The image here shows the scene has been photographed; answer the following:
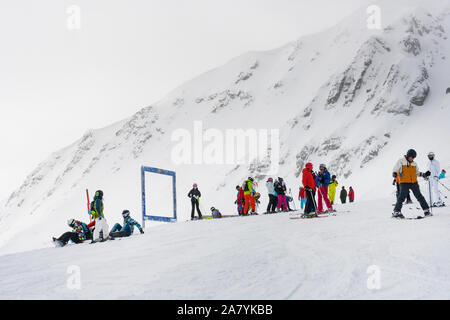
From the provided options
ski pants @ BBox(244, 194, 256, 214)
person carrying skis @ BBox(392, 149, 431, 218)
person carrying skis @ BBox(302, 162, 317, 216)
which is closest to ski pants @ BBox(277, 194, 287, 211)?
ski pants @ BBox(244, 194, 256, 214)

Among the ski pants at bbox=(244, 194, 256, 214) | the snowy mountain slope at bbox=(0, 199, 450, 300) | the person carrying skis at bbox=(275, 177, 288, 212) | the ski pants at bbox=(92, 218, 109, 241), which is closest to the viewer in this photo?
the snowy mountain slope at bbox=(0, 199, 450, 300)

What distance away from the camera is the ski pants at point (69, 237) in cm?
1216

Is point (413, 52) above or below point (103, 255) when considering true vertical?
above

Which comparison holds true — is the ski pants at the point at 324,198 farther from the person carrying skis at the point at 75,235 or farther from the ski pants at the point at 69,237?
the ski pants at the point at 69,237

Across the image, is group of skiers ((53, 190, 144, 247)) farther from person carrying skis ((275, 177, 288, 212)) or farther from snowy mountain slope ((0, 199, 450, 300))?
person carrying skis ((275, 177, 288, 212))

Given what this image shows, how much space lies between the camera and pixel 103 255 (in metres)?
8.82

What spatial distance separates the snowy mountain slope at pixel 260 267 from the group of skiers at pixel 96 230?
80.8 inches

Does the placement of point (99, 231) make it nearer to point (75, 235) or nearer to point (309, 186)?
point (75, 235)

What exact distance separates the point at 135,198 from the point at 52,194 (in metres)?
38.8

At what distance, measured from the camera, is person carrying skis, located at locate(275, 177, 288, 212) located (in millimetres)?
18734

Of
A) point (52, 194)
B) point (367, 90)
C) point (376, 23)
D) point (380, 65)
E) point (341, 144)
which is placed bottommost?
point (52, 194)

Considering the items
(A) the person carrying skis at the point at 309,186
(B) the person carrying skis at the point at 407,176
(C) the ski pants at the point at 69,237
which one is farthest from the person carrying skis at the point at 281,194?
(C) the ski pants at the point at 69,237
